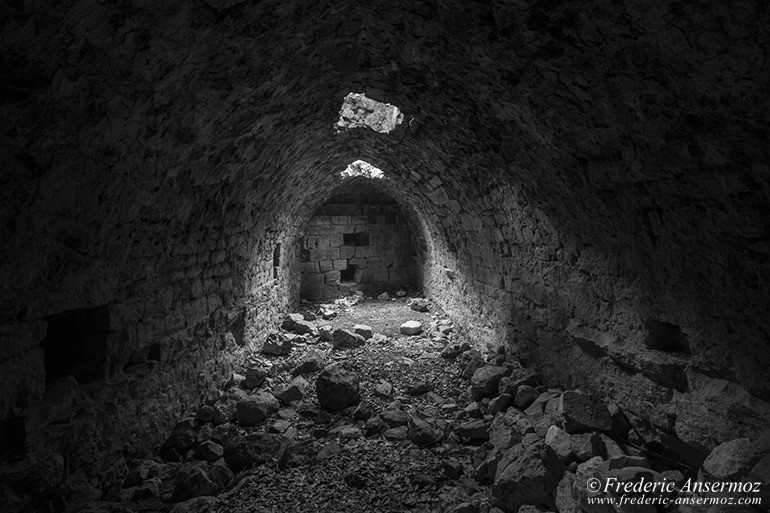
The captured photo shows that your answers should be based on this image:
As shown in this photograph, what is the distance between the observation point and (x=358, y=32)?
2.66 metres

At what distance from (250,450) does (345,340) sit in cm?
308

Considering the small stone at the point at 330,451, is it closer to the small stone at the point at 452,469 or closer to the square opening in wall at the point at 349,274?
the small stone at the point at 452,469

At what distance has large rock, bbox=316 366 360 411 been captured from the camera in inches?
150

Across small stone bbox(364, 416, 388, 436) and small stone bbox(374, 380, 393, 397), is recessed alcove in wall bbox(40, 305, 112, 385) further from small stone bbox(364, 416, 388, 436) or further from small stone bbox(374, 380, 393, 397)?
small stone bbox(374, 380, 393, 397)

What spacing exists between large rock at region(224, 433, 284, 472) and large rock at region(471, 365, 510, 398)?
1.86 meters

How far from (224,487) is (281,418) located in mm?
975

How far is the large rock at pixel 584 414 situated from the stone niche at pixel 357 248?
7.98 m

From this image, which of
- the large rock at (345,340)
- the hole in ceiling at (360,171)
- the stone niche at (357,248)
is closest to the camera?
the large rock at (345,340)

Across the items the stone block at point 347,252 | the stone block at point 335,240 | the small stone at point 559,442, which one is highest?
the stone block at point 335,240

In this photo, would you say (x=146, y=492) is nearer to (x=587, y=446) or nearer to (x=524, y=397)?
(x=587, y=446)

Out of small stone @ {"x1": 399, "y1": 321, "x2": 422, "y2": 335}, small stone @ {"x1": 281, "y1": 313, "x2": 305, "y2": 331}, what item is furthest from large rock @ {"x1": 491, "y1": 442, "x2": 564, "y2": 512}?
small stone @ {"x1": 281, "y1": 313, "x2": 305, "y2": 331}

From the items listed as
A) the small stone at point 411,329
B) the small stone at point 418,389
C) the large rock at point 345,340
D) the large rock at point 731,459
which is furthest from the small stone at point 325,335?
the large rock at point 731,459

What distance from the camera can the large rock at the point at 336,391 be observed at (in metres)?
3.82

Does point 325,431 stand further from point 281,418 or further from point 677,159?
point 677,159
